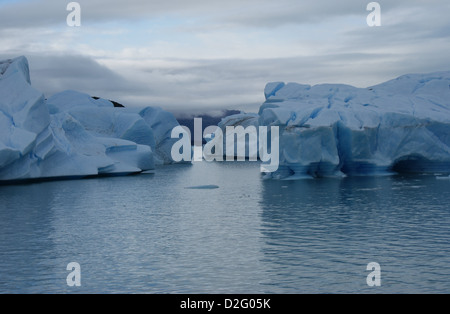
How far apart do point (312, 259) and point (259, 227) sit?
3381 millimetres

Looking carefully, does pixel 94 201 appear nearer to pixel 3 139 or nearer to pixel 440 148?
pixel 3 139

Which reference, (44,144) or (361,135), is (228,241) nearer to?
(361,135)

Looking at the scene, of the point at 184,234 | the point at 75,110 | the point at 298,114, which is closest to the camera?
the point at 184,234

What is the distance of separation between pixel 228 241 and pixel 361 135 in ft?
46.5

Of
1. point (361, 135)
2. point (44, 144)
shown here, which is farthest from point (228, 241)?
point (44, 144)

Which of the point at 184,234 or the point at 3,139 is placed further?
the point at 3,139

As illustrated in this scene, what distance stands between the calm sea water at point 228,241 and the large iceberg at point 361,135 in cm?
398

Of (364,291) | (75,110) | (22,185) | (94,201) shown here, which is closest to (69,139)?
(22,185)

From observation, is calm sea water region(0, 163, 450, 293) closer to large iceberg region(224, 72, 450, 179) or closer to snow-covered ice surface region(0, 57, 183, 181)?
snow-covered ice surface region(0, 57, 183, 181)

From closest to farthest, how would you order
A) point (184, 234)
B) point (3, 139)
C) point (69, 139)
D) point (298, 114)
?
point (184, 234), point (3, 139), point (298, 114), point (69, 139)

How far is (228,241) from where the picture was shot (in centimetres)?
1106

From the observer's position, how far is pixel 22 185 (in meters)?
23.1

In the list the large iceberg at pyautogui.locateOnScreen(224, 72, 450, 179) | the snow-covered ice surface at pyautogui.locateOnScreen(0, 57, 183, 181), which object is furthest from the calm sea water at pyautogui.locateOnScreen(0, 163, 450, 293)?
the large iceberg at pyautogui.locateOnScreen(224, 72, 450, 179)
